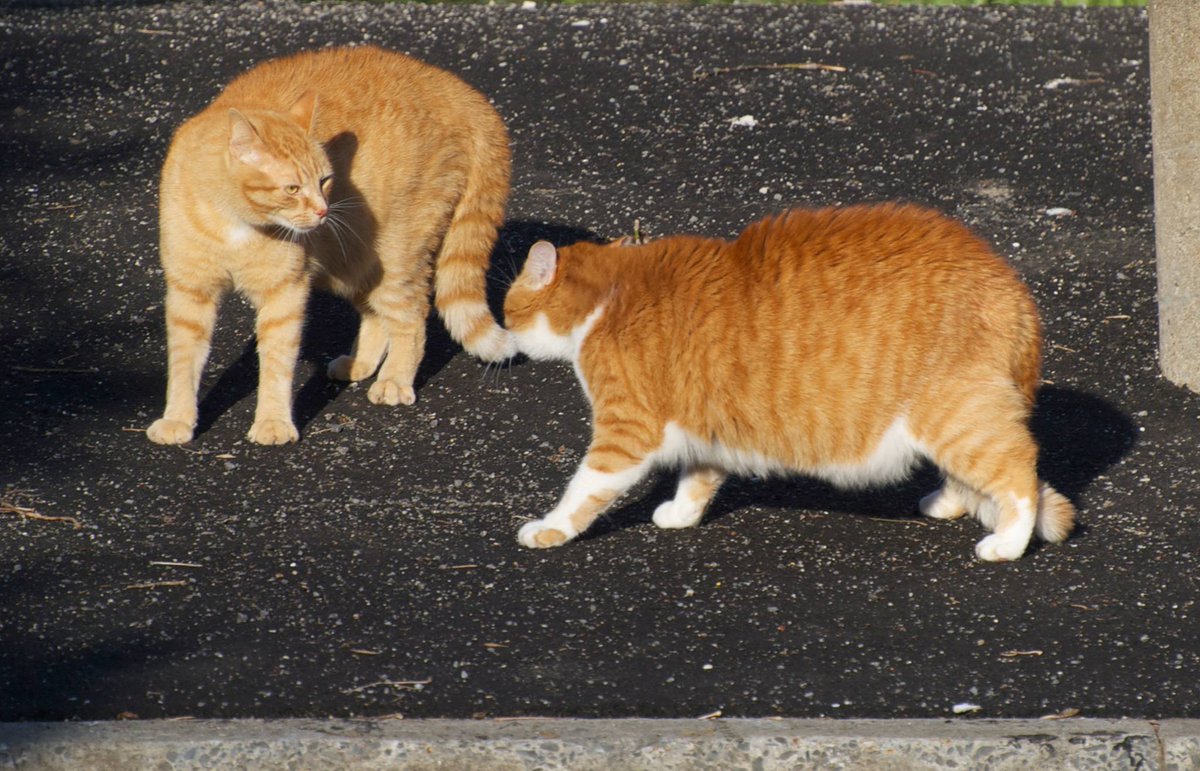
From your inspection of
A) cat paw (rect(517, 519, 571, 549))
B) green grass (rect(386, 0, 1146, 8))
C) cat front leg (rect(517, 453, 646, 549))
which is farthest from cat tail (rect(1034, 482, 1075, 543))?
green grass (rect(386, 0, 1146, 8))

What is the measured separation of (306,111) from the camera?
4812 mm

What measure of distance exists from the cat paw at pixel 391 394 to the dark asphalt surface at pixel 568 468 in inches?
1.6

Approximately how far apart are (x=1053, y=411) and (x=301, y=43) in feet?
17.2

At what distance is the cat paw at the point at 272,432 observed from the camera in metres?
4.92

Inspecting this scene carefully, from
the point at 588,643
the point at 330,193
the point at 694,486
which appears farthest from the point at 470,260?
the point at 588,643

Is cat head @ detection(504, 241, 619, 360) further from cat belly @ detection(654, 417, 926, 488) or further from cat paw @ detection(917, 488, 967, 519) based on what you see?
cat paw @ detection(917, 488, 967, 519)

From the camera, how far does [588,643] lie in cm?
370

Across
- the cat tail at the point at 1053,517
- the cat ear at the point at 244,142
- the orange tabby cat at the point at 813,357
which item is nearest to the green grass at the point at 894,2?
the cat ear at the point at 244,142

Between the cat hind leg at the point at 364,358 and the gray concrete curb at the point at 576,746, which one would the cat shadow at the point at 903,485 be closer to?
the gray concrete curb at the point at 576,746

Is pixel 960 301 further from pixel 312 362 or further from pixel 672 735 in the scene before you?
pixel 312 362

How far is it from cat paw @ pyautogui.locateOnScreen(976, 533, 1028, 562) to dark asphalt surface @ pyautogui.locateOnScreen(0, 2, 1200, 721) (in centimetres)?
4

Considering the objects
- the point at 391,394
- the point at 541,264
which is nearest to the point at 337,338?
the point at 391,394

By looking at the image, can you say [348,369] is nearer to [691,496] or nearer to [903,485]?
[691,496]

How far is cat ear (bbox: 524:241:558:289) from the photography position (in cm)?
423
